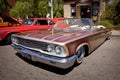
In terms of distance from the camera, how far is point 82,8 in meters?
21.5

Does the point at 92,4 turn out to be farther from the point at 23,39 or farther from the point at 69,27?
the point at 23,39

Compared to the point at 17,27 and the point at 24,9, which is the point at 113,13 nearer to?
the point at 24,9

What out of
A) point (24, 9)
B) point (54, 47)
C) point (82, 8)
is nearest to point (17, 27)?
point (54, 47)

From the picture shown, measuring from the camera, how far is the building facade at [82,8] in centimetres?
2030

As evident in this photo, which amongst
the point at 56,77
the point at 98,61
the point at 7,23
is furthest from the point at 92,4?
the point at 56,77

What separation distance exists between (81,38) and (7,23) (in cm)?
453

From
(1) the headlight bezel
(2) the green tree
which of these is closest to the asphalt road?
(1) the headlight bezel

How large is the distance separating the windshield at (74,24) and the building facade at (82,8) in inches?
583

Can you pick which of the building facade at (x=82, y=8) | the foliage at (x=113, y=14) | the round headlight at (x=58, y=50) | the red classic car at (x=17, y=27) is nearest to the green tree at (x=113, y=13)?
the foliage at (x=113, y=14)

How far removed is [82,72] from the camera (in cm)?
390

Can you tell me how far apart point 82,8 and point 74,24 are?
54.6 feet

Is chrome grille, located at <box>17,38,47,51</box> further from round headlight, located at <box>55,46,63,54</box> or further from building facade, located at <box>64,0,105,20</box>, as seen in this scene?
building facade, located at <box>64,0,105,20</box>

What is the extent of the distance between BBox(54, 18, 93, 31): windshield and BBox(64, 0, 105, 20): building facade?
14.8 metres

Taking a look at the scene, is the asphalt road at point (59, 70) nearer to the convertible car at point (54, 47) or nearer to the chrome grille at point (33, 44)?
the convertible car at point (54, 47)
